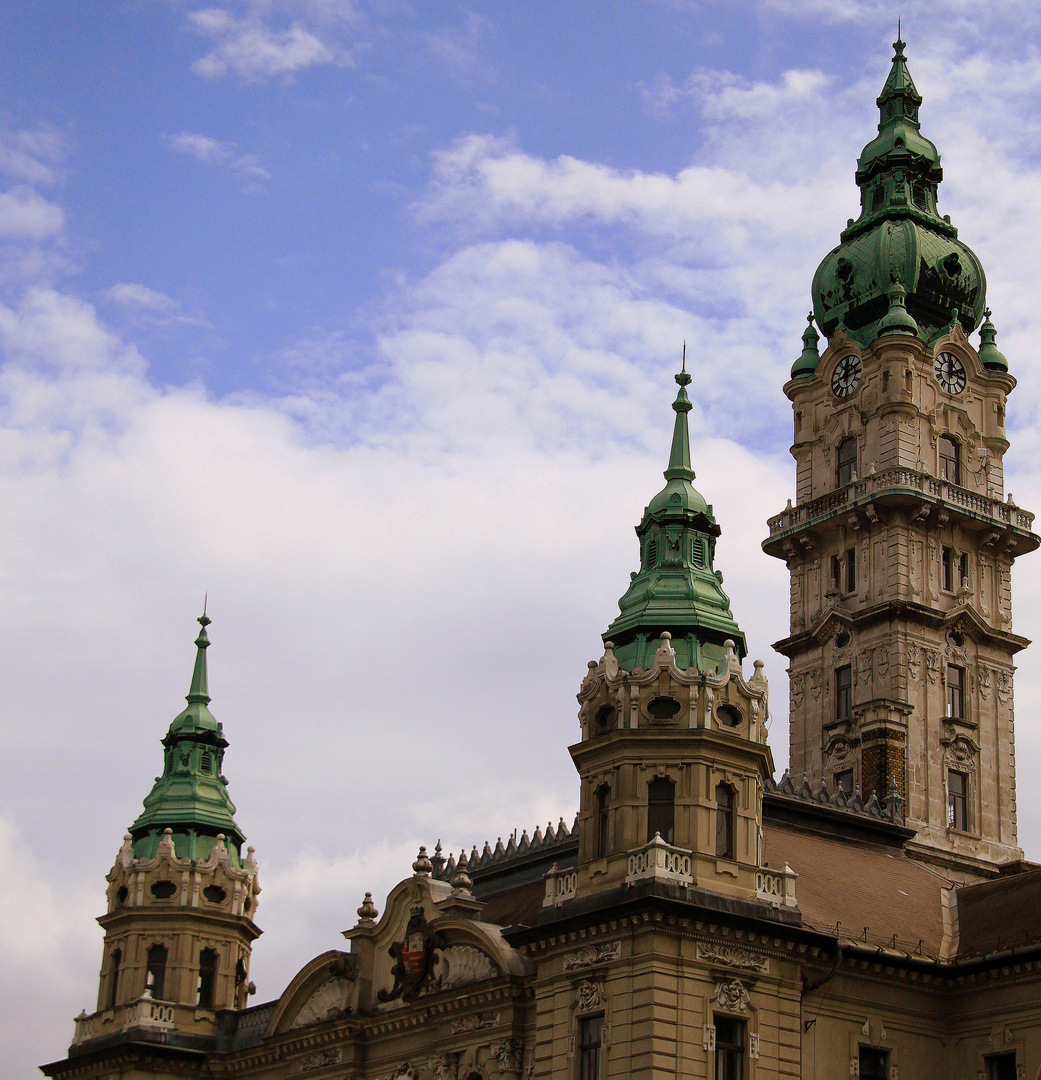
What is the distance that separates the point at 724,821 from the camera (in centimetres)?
6419

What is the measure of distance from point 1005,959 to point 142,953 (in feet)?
122

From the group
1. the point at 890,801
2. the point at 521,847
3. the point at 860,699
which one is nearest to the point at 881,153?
the point at 860,699

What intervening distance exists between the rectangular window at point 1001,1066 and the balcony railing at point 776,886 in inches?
333

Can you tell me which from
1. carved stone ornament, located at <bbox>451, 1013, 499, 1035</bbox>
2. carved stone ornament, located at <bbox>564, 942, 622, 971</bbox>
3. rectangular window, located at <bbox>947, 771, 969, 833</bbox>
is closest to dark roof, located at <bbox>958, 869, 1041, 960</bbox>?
carved stone ornament, located at <bbox>564, 942, 622, 971</bbox>

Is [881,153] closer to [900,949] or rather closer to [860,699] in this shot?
[860,699]

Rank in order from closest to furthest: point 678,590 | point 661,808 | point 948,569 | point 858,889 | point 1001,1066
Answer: point 661,808 < point 1001,1066 < point 678,590 < point 858,889 < point 948,569

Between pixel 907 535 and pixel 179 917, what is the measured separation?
113 feet

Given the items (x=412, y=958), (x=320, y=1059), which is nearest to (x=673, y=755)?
(x=412, y=958)

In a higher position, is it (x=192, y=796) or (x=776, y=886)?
(x=192, y=796)

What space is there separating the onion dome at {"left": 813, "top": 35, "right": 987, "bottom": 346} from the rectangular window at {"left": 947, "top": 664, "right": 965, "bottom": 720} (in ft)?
50.5

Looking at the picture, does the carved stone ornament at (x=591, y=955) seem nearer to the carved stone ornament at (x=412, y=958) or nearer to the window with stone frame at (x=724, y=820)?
the window with stone frame at (x=724, y=820)

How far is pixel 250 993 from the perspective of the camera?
3531 inches

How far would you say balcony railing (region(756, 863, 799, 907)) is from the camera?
6344 centimetres

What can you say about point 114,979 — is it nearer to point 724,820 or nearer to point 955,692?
point 724,820
